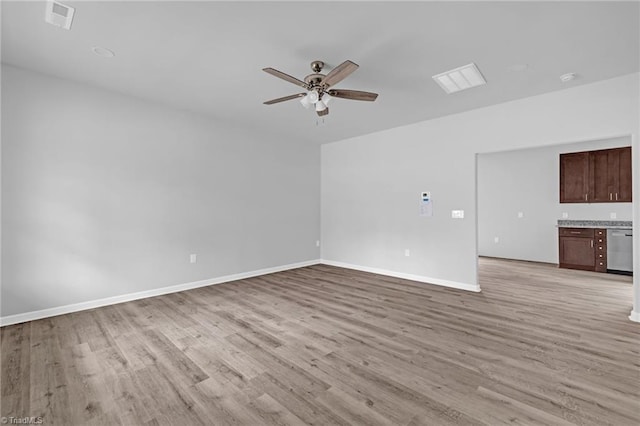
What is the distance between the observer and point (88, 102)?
12.0 feet

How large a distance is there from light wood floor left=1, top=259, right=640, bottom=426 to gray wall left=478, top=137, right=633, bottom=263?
2915 millimetres

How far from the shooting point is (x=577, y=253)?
5938mm

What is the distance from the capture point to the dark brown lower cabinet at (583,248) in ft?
18.5

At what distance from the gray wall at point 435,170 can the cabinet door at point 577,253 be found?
3.17 metres

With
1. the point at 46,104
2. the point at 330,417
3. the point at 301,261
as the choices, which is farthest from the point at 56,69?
the point at 301,261

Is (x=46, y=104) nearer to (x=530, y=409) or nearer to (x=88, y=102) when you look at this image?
(x=88, y=102)

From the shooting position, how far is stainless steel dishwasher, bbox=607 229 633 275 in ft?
17.6

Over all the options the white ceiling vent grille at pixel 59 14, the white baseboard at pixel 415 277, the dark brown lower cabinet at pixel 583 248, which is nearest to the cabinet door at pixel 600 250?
the dark brown lower cabinet at pixel 583 248

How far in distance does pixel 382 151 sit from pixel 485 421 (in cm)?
466

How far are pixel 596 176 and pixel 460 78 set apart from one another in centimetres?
489

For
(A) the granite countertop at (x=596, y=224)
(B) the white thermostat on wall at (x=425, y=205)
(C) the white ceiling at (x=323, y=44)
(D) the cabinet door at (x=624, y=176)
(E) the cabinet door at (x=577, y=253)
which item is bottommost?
(E) the cabinet door at (x=577, y=253)

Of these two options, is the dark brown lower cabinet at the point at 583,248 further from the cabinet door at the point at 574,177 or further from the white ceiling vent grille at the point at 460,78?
the white ceiling vent grille at the point at 460,78

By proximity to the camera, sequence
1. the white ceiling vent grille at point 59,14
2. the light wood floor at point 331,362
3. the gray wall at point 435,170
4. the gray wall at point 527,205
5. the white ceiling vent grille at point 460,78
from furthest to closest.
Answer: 1. the gray wall at point 527,205
2. the gray wall at point 435,170
3. the white ceiling vent grille at point 460,78
4. the white ceiling vent grille at point 59,14
5. the light wood floor at point 331,362

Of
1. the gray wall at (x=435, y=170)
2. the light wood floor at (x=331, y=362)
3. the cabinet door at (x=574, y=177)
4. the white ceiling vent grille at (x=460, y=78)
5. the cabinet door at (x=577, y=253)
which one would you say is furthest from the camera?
the cabinet door at (x=574, y=177)
